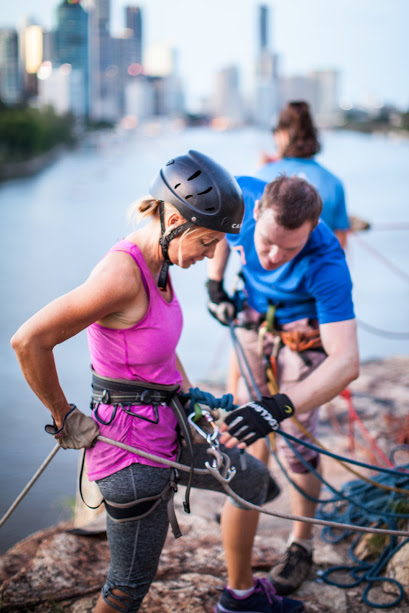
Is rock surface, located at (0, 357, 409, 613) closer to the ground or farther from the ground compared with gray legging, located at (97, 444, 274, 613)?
closer to the ground

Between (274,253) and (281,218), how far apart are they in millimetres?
174

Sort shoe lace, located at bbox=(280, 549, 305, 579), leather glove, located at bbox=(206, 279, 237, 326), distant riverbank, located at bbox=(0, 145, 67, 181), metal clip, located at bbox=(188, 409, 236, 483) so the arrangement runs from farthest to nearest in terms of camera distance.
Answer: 1. distant riverbank, located at bbox=(0, 145, 67, 181)
2. leather glove, located at bbox=(206, 279, 237, 326)
3. shoe lace, located at bbox=(280, 549, 305, 579)
4. metal clip, located at bbox=(188, 409, 236, 483)

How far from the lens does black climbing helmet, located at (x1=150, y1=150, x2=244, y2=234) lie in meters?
2.03

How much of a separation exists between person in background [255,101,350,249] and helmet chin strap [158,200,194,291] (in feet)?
5.66

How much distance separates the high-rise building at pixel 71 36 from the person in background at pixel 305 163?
71.4m

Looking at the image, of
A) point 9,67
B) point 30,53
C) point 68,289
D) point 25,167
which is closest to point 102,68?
point 30,53

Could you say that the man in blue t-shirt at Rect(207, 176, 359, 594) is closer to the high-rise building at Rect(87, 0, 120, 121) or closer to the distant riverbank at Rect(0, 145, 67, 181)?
the distant riverbank at Rect(0, 145, 67, 181)

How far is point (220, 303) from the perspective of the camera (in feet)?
10.7

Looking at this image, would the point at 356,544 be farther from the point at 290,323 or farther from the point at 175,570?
the point at 290,323

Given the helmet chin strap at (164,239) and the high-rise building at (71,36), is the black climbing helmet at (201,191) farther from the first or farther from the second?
the high-rise building at (71,36)

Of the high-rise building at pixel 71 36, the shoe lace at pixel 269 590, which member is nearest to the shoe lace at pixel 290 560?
the shoe lace at pixel 269 590

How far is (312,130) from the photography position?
400 cm

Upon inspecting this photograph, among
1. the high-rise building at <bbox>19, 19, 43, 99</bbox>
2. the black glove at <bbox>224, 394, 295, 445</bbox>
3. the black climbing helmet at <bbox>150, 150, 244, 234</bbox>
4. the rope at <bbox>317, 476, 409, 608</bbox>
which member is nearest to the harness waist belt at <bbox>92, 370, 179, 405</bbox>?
the black glove at <bbox>224, 394, 295, 445</bbox>

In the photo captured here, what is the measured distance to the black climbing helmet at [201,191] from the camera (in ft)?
6.67
